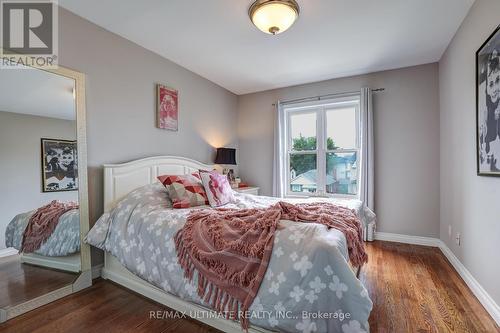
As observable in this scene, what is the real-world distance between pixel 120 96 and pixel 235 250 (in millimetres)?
2078

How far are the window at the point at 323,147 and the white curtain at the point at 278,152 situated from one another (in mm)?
120

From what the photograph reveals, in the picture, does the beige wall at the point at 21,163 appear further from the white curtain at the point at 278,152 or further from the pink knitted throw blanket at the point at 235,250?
the white curtain at the point at 278,152

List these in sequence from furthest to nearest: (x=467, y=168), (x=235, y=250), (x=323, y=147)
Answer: (x=323, y=147) < (x=467, y=168) < (x=235, y=250)

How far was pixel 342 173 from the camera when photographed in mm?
3705

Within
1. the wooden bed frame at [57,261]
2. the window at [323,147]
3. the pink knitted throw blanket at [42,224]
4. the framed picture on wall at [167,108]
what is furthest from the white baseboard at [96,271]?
the window at [323,147]

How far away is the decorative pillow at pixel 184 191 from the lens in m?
2.23

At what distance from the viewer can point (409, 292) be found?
1.99 meters

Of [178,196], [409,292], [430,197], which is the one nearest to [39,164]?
[178,196]

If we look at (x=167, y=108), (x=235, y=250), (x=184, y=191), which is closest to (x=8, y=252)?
(x=184, y=191)

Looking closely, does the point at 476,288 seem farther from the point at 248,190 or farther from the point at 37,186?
the point at 37,186

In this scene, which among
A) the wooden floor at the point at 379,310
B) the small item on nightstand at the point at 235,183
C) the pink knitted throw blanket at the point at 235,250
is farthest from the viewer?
the small item on nightstand at the point at 235,183

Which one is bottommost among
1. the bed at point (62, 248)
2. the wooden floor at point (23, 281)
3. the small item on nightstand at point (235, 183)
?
the wooden floor at point (23, 281)

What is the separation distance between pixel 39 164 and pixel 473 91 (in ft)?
11.9

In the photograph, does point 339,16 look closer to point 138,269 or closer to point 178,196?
point 178,196
